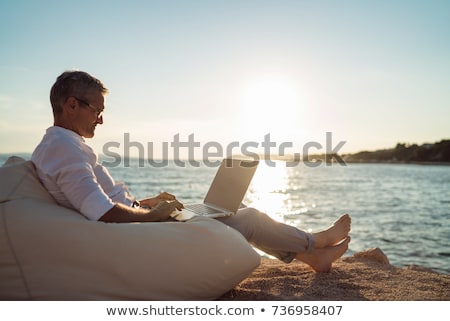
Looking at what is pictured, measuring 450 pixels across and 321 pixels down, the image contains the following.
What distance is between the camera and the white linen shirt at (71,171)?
97.5 inches

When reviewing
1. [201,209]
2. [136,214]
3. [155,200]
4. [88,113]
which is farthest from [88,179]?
[201,209]

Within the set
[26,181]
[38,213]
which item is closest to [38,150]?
[26,181]

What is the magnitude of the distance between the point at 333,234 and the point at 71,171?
2013 millimetres

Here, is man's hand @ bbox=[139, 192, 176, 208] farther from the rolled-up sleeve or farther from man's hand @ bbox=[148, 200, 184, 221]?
the rolled-up sleeve

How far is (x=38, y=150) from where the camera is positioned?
2.61 m

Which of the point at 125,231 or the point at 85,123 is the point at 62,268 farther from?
the point at 85,123

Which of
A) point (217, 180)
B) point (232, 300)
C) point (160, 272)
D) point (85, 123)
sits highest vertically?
point (85, 123)

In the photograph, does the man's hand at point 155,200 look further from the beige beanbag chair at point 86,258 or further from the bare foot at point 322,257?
the bare foot at point 322,257

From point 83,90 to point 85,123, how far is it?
8.1 inches

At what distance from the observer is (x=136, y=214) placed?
2.65 metres

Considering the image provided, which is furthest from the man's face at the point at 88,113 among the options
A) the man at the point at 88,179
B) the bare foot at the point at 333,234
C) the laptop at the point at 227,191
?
the bare foot at the point at 333,234

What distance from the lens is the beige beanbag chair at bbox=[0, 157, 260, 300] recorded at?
2.42 metres

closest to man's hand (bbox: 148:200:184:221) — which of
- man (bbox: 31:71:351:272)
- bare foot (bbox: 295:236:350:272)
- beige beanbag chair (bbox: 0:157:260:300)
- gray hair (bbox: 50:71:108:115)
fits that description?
man (bbox: 31:71:351:272)

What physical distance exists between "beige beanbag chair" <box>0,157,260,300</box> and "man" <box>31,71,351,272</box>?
12cm
